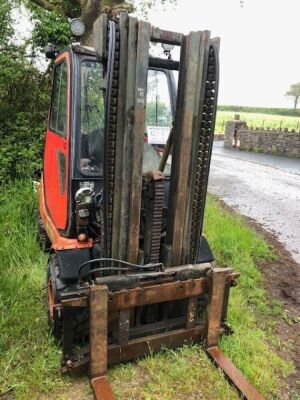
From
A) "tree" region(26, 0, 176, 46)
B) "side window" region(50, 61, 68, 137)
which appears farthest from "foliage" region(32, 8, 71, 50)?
"side window" region(50, 61, 68, 137)

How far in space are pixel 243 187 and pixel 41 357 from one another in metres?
8.88

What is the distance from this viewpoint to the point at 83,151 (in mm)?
3162

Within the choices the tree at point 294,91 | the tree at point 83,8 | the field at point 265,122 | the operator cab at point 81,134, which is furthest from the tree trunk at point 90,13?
the tree at point 294,91

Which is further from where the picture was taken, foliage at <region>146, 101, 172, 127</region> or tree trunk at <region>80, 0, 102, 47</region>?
tree trunk at <region>80, 0, 102, 47</region>

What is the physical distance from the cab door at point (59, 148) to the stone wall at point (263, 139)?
656 inches

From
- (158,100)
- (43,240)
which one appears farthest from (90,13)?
(43,240)

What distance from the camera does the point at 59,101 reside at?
3744 millimetres

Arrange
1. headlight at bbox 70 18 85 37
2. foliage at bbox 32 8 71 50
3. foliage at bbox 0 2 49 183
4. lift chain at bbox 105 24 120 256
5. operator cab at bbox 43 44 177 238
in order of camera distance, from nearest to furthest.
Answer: lift chain at bbox 105 24 120 256
operator cab at bbox 43 44 177 238
headlight at bbox 70 18 85 37
foliage at bbox 0 2 49 183
foliage at bbox 32 8 71 50

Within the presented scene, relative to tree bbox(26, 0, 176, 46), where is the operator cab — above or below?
below

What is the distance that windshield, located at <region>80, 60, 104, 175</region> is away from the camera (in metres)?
3.16

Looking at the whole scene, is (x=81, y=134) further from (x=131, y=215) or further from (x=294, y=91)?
(x=294, y=91)

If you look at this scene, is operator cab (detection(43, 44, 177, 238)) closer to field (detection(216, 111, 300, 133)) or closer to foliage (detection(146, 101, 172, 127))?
foliage (detection(146, 101, 172, 127))

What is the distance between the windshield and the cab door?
0.40ft

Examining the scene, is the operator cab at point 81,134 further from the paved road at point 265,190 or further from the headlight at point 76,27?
the paved road at point 265,190
